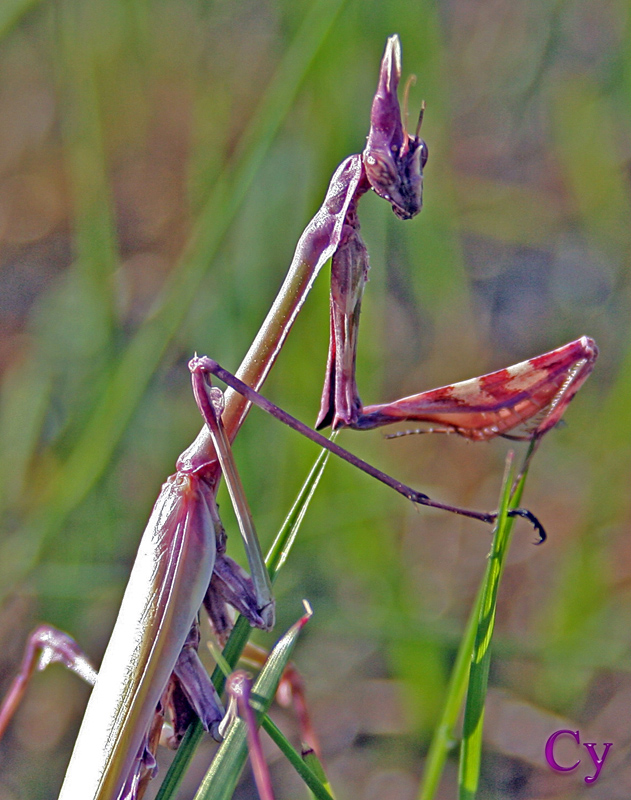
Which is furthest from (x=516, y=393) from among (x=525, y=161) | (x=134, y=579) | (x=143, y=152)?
(x=143, y=152)

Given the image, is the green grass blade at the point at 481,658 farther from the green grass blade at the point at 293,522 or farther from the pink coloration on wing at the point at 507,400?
the green grass blade at the point at 293,522

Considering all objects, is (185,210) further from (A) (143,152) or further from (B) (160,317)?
(B) (160,317)

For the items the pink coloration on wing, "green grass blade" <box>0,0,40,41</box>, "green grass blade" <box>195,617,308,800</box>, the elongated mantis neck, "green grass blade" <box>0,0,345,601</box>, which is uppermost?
"green grass blade" <box>0,0,40,41</box>

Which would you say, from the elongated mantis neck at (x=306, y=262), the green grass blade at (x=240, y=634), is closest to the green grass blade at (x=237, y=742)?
the green grass blade at (x=240, y=634)

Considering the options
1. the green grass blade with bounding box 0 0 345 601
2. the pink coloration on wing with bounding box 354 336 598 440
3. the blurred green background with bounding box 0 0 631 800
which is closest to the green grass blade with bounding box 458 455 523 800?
the pink coloration on wing with bounding box 354 336 598 440

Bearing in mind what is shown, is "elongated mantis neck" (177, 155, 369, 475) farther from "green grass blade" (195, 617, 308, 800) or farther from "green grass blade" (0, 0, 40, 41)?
"green grass blade" (0, 0, 40, 41)

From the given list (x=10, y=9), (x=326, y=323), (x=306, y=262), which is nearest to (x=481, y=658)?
(x=306, y=262)

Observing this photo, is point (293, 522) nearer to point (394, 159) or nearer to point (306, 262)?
point (306, 262)
